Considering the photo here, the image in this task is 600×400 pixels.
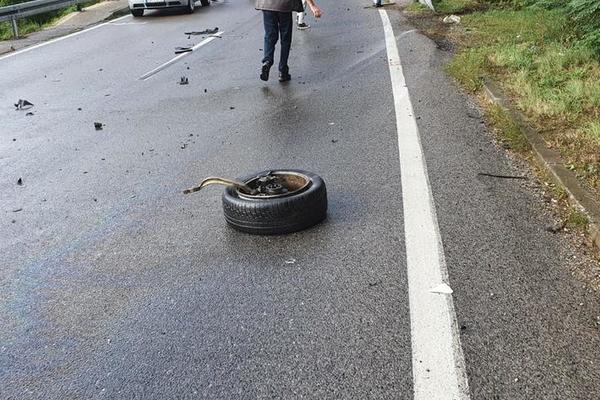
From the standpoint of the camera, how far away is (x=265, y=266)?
158 inches

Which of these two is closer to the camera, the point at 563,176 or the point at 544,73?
the point at 563,176

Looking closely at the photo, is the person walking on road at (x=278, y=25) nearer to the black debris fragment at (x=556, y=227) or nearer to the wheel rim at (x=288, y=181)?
the wheel rim at (x=288, y=181)

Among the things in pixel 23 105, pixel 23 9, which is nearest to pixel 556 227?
pixel 23 105

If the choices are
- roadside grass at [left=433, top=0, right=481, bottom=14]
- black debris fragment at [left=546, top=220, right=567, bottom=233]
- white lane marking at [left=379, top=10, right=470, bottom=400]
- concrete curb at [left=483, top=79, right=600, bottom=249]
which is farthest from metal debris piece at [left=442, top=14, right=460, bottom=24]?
black debris fragment at [left=546, top=220, right=567, bottom=233]

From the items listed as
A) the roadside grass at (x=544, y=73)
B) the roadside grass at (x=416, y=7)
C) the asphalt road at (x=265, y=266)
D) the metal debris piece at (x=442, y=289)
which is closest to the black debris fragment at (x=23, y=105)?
the asphalt road at (x=265, y=266)

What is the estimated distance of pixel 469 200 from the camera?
15.8ft

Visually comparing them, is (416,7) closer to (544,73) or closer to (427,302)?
(544,73)

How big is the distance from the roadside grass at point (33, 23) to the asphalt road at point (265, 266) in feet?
39.0

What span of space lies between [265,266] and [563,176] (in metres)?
2.37

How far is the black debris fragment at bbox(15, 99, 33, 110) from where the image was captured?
9358 mm

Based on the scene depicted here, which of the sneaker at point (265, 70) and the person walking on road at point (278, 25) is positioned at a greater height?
the person walking on road at point (278, 25)

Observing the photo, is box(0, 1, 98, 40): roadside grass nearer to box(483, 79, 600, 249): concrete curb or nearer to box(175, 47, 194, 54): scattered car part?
box(175, 47, 194, 54): scattered car part

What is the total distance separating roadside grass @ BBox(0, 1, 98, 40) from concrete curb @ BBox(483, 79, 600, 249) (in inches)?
601

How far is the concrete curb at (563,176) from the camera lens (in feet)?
13.6
